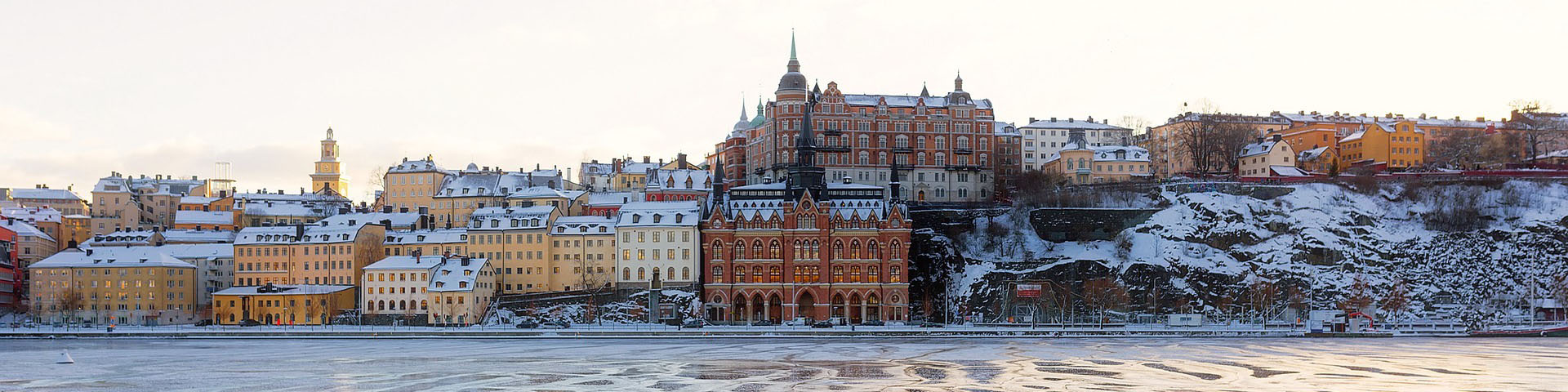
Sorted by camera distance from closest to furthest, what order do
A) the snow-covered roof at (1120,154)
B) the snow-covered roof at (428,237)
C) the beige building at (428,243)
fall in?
the beige building at (428,243)
the snow-covered roof at (428,237)
the snow-covered roof at (1120,154)

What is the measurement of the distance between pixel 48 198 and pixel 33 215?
25334mm

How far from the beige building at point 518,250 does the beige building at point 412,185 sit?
3050 centimetres

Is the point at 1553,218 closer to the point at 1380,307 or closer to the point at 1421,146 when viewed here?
the point at 1380,307

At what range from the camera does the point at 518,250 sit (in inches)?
5098

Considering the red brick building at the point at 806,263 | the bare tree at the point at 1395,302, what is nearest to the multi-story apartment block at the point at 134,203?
the red brick building at the point at 806,263

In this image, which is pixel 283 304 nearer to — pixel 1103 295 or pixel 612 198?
pixel 612 198

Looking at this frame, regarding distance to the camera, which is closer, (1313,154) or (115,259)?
(115,259)

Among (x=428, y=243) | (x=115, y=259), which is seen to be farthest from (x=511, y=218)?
(x=115, y=259)

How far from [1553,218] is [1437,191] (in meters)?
9.85

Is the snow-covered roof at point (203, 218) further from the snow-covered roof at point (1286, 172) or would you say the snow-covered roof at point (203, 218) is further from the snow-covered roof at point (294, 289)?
the snow-covered roof at point (1286, 172)

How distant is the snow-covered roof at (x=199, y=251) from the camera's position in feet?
449

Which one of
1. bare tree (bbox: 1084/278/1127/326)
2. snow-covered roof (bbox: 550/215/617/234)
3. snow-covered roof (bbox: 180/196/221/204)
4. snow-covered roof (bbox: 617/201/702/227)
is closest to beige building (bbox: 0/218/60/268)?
snow-covered roof (bbox: 180/196/221/204)

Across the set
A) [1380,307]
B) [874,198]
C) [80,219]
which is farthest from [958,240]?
[80,219]

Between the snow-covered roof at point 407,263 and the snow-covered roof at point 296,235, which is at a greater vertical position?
the snow-covered roof at point 296,235
